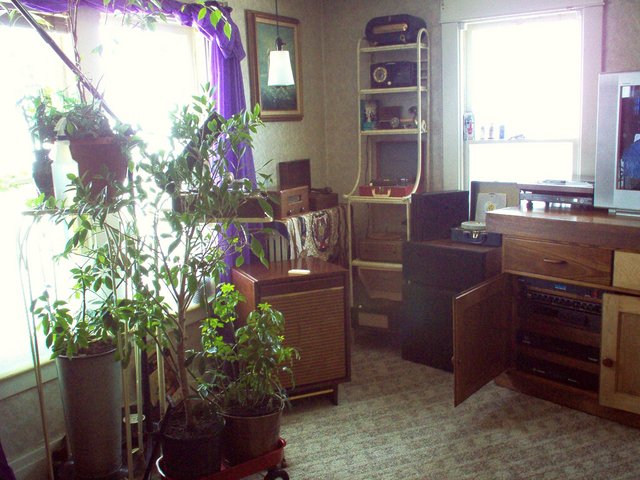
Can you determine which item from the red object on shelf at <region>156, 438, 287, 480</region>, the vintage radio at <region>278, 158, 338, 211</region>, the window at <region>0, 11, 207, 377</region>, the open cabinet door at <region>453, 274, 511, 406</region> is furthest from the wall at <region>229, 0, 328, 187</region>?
the red object on shelf at <region>156, 438, 287, 480</region>

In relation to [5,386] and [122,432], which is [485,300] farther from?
[5,386]

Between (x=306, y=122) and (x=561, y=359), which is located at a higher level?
(x=306, y=122)

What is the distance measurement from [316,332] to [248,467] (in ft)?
2.90

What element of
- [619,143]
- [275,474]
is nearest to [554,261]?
[619,143]

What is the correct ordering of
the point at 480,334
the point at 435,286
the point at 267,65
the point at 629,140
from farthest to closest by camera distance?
the point at 267,65 → the point at 435,286 → the point at 480,334 → the point at 629,140

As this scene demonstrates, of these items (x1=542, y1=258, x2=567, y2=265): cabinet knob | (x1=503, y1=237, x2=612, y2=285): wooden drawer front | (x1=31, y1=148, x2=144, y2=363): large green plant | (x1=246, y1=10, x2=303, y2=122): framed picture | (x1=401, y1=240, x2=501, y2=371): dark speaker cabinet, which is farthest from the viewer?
(x1=246, y1=10, x2=303, y2=122): framed picture

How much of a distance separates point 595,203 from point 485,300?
67cm

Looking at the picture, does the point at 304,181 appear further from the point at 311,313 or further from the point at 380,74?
the point at 311,313

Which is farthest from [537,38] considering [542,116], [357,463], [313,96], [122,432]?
[122,432]

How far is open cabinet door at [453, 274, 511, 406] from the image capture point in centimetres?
291

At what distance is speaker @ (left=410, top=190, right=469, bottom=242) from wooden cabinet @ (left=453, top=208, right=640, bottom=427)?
17.7 inches

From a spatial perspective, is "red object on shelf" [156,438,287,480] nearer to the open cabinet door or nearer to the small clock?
the open cabinet door

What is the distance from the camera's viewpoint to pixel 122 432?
8.98 ft

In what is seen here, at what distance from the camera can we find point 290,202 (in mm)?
3479
